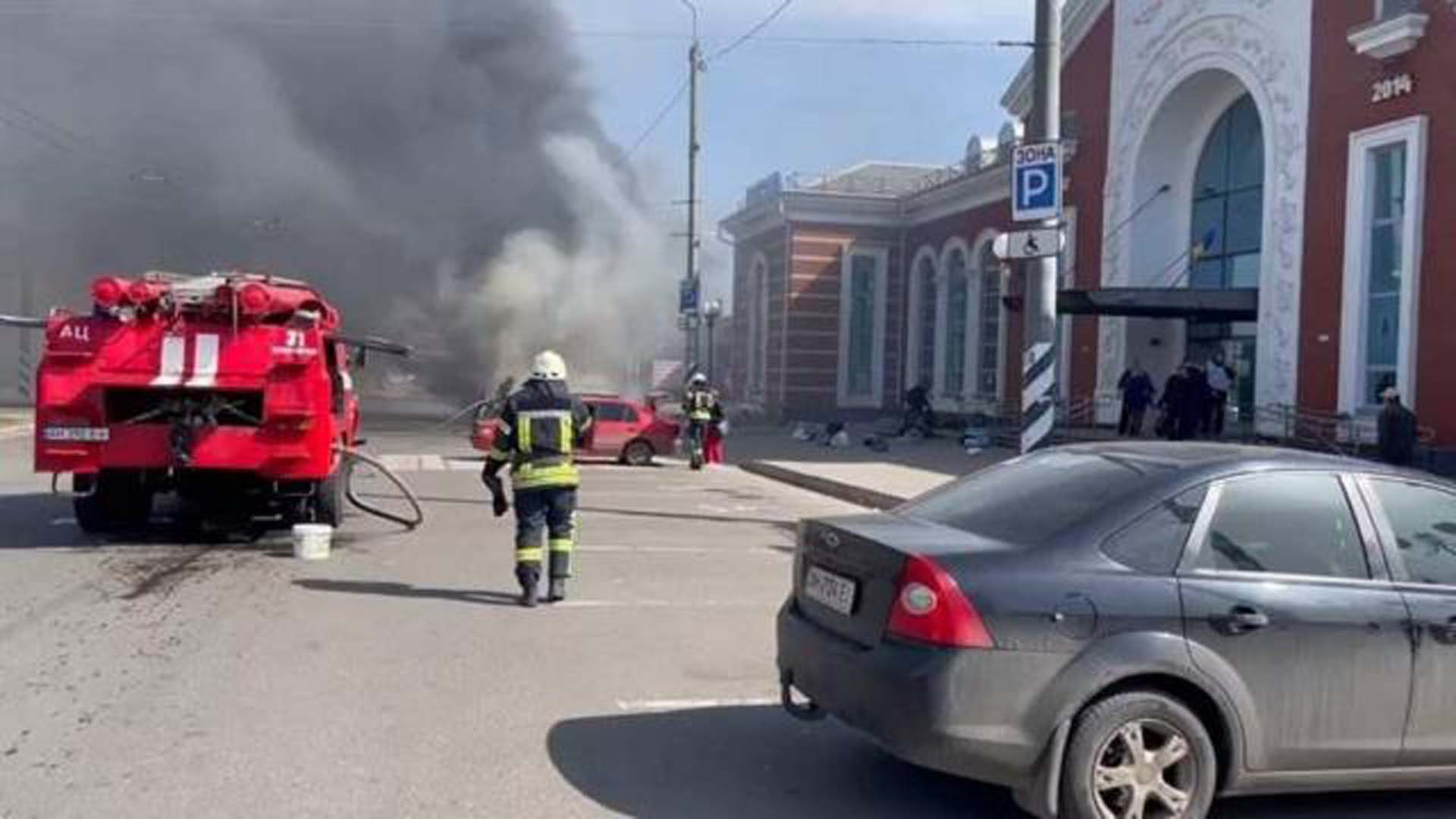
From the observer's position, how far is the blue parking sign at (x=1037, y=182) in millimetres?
11438

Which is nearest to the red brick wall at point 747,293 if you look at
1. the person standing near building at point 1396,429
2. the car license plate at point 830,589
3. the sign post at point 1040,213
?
the person standing near building at point 1396,429

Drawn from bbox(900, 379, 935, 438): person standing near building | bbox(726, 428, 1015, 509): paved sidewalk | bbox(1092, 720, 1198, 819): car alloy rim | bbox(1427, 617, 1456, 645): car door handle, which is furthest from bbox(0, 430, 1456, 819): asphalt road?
bbox(900, 379, 935, 438): person standing near building

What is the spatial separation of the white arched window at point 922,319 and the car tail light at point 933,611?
111 ft

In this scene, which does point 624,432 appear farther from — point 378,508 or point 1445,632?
point 1445,632

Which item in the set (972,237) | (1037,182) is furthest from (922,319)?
(1037,182)

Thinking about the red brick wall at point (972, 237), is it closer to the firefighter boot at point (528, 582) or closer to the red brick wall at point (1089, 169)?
the red brick wall at point (1089, 169)

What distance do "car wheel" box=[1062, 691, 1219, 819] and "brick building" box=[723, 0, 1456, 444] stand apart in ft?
50.3

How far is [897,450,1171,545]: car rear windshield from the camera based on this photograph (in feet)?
15.9

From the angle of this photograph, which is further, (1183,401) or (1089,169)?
(1089,169)

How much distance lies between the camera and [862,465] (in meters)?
22.2

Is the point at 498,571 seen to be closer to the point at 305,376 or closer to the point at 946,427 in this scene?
the point at 305,376

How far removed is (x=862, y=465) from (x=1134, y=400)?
4.86 m

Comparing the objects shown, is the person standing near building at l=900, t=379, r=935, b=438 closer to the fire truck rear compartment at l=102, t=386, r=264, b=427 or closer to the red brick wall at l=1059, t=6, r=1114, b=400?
the red brick wall at l=1059, t=6, r=1114, b=400

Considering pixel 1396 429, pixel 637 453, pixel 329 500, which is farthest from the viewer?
pixel 637 453
